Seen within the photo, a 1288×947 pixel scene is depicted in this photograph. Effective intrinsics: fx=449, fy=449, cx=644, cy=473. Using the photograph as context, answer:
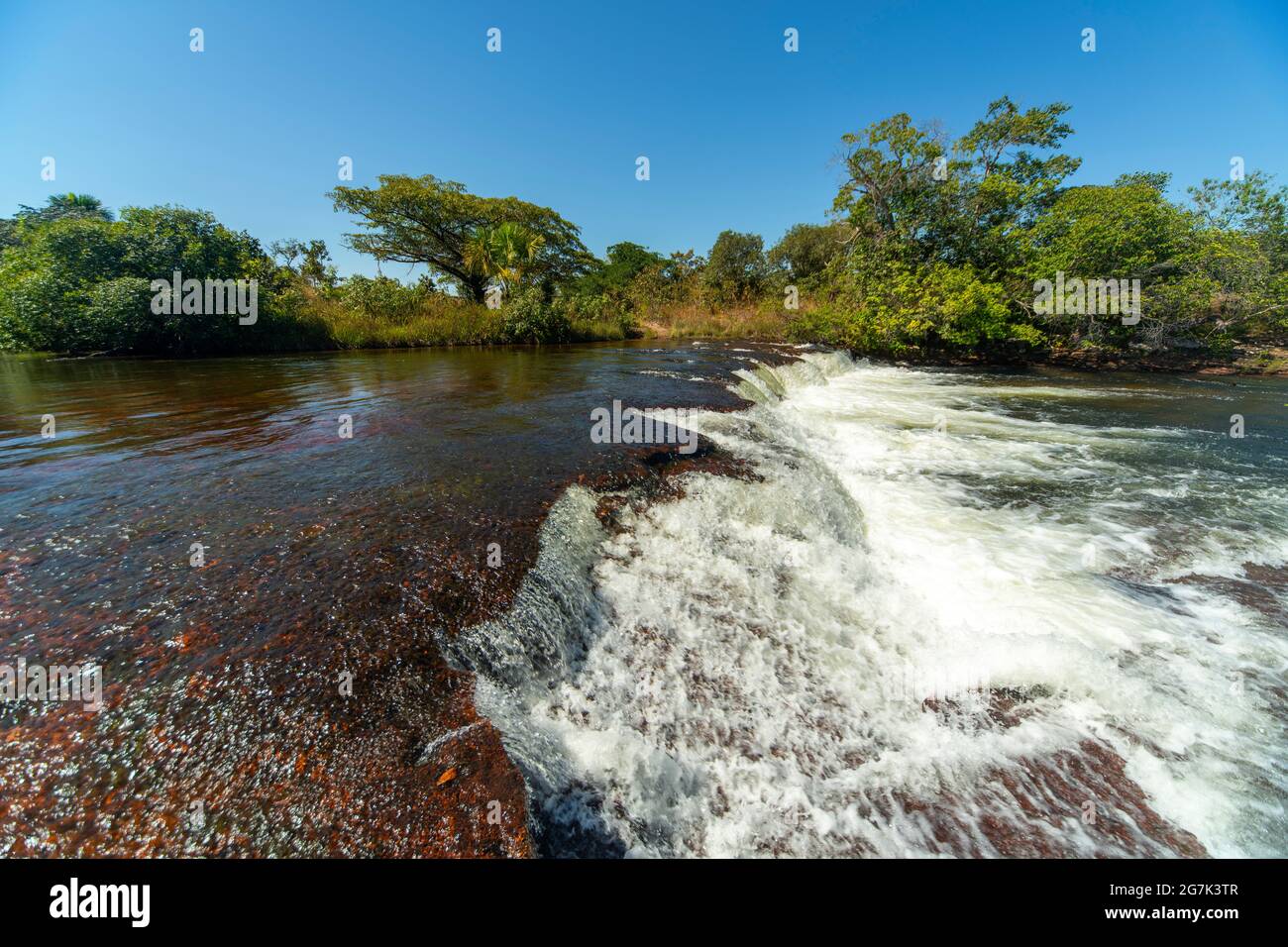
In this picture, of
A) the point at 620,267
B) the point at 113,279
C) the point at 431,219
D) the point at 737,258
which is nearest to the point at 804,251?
the point at 737,258

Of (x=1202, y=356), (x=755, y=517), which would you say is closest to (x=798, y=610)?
(x=755, y=517)

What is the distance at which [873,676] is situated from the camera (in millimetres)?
2861

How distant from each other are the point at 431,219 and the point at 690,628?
104ft

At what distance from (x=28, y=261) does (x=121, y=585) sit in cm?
2310

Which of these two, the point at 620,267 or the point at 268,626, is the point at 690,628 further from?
the point at 620,267

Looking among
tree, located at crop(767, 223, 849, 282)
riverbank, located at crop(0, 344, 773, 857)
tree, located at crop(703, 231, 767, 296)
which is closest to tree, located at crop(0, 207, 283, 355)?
riverbank, located at crop(0, 344, 773, 857)

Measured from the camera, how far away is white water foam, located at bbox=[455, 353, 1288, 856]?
198cm

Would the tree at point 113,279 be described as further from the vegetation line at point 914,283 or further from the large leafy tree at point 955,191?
the large leafy tree at point 955,191

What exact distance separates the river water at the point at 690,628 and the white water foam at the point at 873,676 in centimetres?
2

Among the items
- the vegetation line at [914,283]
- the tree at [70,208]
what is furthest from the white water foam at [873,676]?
the tree at [70,208]

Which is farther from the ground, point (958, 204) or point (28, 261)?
point (958, 204)

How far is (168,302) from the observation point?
14.6 m

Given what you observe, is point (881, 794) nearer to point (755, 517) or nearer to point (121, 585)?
point (755, 517)

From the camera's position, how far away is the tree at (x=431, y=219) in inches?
986
